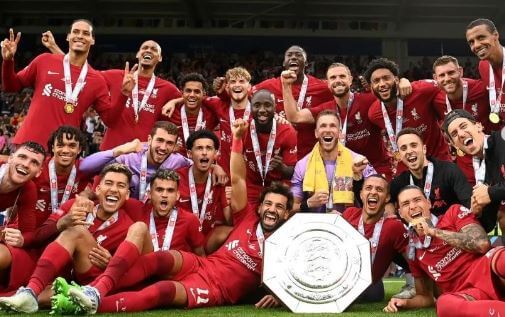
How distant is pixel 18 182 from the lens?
4500 millimetres

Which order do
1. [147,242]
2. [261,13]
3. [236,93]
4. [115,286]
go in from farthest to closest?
[261,13] → [236,93] → [147,242] → [115,286]

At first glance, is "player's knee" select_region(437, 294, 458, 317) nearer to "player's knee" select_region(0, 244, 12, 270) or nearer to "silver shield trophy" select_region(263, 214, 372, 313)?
"silver shield trophy" select_region(263, 214, 372, 313)

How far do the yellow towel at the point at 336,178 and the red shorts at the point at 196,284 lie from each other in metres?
1.22

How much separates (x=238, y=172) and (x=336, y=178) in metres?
0.86

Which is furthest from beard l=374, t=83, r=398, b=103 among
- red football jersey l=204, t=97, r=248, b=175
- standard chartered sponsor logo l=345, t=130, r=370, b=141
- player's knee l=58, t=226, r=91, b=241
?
player's knee l=58, t=226, r=91, b=241

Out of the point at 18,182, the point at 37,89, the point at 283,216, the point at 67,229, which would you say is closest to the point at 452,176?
the point at 283,216

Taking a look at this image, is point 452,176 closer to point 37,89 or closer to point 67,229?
point 67,229

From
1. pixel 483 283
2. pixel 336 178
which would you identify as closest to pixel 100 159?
pixel 336 178

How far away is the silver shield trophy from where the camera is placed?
4.11 meters

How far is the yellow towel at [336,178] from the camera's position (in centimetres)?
514

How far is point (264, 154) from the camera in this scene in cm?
591

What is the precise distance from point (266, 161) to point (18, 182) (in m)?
2.38

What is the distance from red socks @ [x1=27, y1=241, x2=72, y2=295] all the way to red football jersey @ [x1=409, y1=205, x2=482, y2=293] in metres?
2.58

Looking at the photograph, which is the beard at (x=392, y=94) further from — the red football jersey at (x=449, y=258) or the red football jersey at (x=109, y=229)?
the red football jersey at (x=109, y=229)
